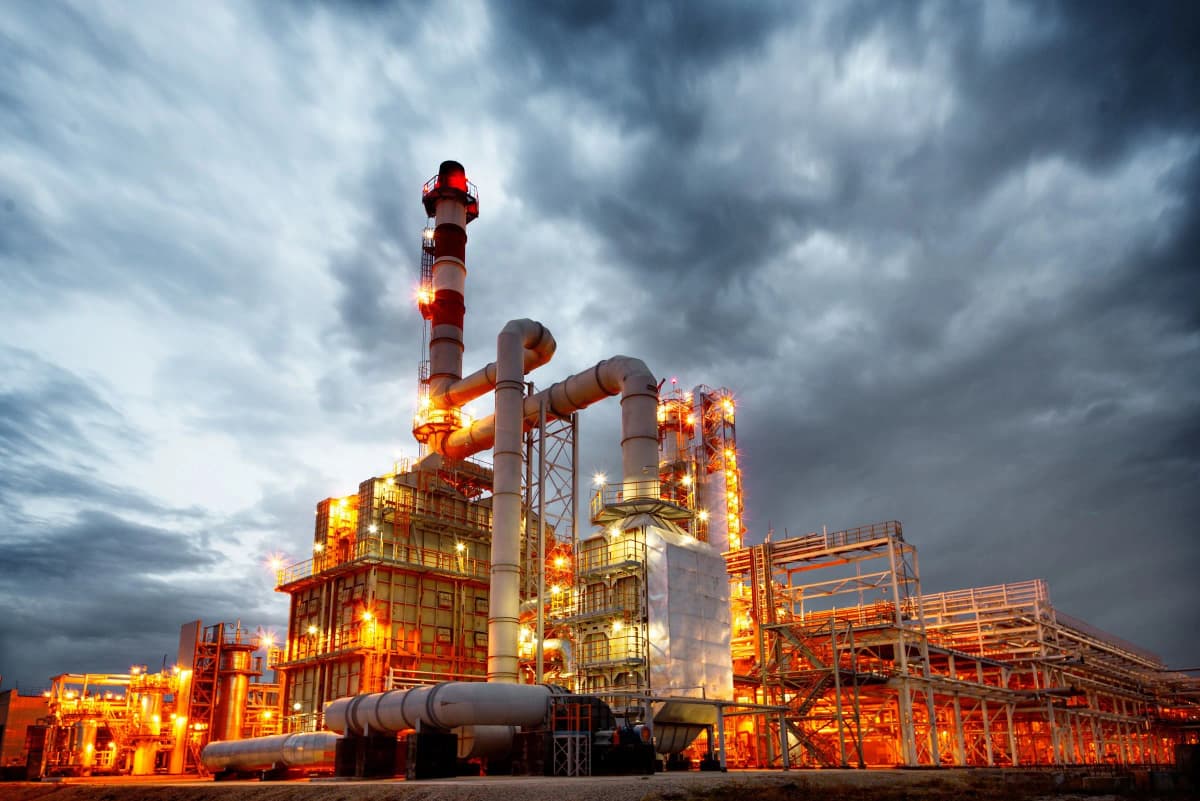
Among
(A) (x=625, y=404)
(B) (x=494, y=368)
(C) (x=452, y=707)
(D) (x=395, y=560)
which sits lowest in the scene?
(C) (x=452, y=707)

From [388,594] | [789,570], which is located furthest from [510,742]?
[789,570]

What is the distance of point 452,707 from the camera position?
91.5ft

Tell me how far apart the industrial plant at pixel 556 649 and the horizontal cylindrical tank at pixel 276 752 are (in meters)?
0.10

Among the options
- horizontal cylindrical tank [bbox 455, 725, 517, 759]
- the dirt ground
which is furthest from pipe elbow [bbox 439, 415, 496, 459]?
the dirt ground

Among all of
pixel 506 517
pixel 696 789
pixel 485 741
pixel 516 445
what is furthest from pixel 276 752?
pixel 696 789

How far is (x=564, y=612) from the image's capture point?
145 ft

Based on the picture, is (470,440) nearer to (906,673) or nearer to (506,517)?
(506,517)

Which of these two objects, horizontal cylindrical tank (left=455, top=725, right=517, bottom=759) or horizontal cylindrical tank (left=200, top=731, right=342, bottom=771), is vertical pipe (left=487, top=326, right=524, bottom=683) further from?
horizontal cylindrical tank (left=200, top=731, right=342, bottom=771)

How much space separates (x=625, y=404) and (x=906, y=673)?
1703 centimetres

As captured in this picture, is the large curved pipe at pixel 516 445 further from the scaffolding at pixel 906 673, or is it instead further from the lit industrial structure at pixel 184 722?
the lit industrial structure at pixel 184 722

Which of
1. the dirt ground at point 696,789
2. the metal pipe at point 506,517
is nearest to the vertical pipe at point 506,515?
the metal pipe at point 506,517

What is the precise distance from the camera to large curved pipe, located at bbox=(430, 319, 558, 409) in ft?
159

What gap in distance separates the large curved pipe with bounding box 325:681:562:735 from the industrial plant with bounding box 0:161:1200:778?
0.25ft

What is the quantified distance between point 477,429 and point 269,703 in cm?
2943
